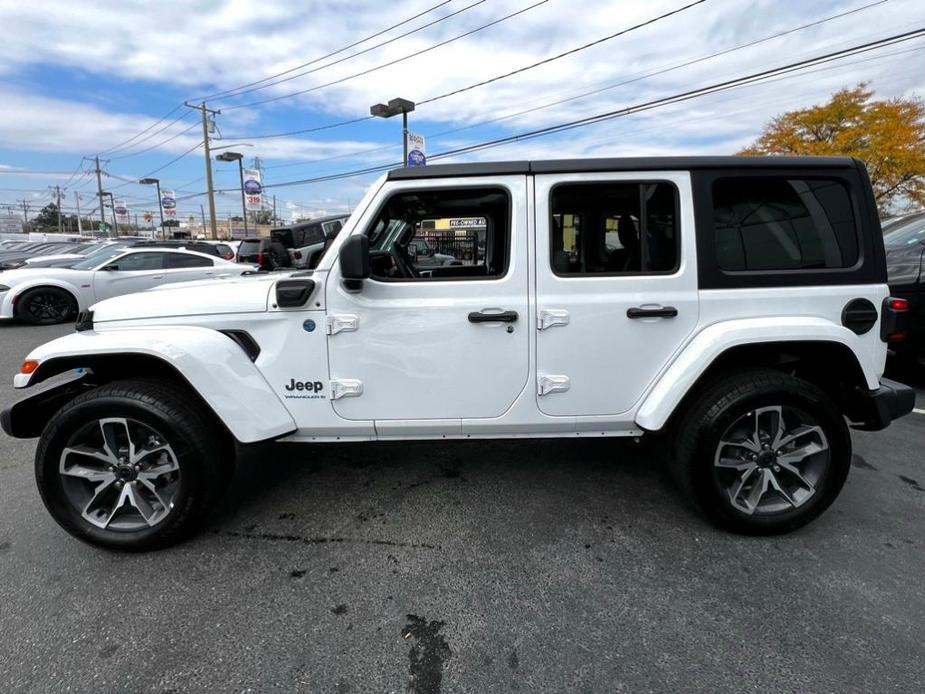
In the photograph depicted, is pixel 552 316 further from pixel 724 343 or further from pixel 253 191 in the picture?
pixel 253 191

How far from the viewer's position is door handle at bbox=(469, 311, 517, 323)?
2586 millimetres

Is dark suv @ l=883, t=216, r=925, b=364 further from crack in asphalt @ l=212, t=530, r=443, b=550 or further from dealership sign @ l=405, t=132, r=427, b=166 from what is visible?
dealership sign @ l=405, t=132, r=427, b=166

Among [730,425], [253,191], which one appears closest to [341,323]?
[730,425]

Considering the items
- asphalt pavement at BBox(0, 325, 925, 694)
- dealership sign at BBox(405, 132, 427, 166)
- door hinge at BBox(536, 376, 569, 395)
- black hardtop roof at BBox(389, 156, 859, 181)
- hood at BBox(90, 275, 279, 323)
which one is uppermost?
dealership sign at BBox(405, 132, 427, 166)

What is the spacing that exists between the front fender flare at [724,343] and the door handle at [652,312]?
20 centimetres

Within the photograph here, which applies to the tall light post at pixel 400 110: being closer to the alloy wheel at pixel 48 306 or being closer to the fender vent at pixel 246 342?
the alloy wheel at pixel 48 306

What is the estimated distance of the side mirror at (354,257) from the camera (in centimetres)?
239

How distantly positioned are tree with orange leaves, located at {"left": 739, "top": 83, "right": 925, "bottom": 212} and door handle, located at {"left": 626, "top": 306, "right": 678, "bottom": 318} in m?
23.1

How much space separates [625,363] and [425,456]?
66.3 inches

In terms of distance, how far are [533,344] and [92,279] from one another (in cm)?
1055

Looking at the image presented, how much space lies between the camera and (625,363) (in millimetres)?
2691

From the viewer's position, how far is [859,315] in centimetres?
266

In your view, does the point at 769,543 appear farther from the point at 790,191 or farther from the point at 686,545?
the point at 790,191

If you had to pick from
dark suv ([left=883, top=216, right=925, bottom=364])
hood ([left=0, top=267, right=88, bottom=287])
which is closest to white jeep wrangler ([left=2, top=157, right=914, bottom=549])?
dark suv ([left=883, top=216, right=925, bottom=364])
